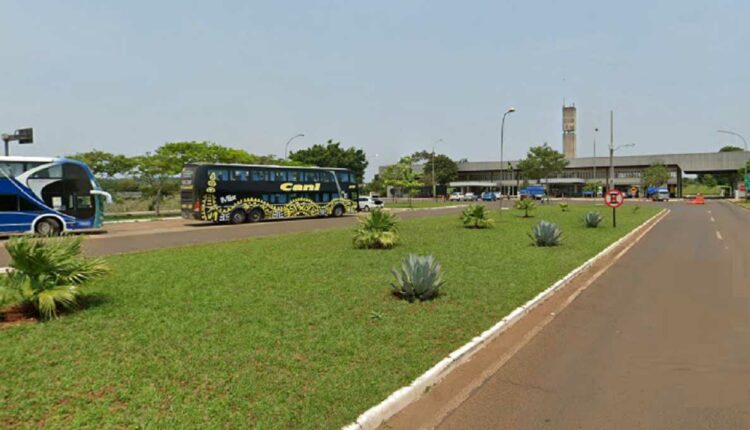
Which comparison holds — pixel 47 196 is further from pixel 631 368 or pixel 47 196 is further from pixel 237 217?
pixel 631 368

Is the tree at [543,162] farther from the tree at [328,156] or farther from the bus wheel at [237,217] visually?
the bus wheel at [237,217]

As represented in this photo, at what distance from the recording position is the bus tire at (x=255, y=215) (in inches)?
1216

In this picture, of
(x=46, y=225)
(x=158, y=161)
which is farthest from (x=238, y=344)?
(x=158, y=161)

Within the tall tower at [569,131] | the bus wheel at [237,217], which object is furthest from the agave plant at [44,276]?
the tall tower at [569,131]

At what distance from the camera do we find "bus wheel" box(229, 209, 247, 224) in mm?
29775

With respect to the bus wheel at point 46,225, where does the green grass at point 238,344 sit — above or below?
below

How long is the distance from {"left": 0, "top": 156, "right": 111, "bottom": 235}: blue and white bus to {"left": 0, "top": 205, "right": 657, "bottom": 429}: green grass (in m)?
14.2

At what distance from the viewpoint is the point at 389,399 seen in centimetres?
426

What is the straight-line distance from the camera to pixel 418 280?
7824mm

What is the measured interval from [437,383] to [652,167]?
3454 inches

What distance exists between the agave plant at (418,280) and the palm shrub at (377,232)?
6.33 m

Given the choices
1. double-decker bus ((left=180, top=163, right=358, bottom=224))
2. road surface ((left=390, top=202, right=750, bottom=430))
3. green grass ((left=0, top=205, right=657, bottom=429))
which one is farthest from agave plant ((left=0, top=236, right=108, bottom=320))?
double-decker bus ((left=180, top=163, right=358, bottom=224))

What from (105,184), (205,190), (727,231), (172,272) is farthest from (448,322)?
(105,184)

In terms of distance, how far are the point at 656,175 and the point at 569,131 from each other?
34.8 m
